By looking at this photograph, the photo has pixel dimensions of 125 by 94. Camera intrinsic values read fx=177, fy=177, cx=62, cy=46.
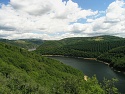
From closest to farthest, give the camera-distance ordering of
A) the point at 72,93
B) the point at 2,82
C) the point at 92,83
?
1. the point at 2,82
2. the point at 72,93
3. the point at 92,83

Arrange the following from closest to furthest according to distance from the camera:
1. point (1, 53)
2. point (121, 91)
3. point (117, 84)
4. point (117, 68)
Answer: point (121, 91)
point (1, 53)
point (117, 84)
point (117, 68)

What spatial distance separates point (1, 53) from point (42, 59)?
132ft

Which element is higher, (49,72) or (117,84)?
(49,72)

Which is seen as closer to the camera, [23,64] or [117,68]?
[23,64]

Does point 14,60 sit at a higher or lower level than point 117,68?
higher

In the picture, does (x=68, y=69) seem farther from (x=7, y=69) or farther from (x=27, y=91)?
(x=27, y=91)

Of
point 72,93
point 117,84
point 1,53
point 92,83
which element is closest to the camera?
point 72,93

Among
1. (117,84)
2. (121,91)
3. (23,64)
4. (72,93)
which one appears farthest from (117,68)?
(72,93)

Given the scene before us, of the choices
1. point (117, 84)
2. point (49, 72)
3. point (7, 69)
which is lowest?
point (117, 84)

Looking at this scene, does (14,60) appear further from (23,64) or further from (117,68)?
(117,68)

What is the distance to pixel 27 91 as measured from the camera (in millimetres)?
56781

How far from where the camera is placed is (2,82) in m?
52.3

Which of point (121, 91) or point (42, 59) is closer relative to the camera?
point (121, 91)

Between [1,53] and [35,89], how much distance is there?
58149 millimetres
